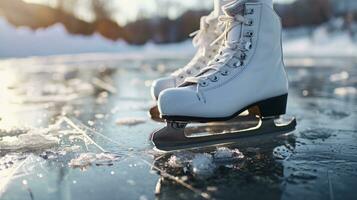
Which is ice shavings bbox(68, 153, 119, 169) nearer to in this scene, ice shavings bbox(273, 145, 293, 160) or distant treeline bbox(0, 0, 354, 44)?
ice shavings bbox(273, 145, 293, 160)

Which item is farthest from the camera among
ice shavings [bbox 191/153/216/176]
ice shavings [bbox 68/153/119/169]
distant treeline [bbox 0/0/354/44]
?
distant treeline [bbox 0/0/354/44]

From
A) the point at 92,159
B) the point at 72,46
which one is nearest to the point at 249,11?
the point at 92,159

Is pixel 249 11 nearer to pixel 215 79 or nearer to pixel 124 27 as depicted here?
pixel 215 79

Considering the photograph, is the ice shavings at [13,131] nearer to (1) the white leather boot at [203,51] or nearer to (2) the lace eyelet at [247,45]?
(1) the white leather boot at [203,51]

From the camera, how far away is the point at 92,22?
29.6m

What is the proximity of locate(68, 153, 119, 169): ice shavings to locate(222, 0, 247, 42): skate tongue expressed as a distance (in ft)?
2.24

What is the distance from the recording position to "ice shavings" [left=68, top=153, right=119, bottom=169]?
1394 mm

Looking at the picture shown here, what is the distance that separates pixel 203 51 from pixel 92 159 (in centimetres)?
86

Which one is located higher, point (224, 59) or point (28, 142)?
point (224, 59)

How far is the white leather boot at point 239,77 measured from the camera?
61.8 inches

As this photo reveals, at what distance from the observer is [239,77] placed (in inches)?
65.0

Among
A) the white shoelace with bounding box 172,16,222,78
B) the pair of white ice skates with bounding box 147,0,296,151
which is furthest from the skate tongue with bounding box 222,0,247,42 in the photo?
the white shoelace with bounding box 172,16,222,78

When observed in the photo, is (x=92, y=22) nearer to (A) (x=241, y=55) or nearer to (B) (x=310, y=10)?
(B) (x=310, y=10)

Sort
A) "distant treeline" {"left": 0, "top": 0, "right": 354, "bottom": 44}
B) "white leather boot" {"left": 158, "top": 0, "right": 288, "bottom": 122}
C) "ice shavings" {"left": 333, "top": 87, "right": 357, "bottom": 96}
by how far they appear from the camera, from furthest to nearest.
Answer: "distant treeline" {"left": 0, "top": 0, "right": 354, "bottom": 44}, "ice shavings" {"left": 333, "top": 87, "right": 357, "bottom": 96}, "white leather boot" {"left": 158, "top": 0, "right": 288, "bottom": 122}
